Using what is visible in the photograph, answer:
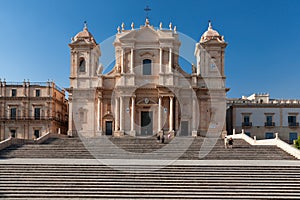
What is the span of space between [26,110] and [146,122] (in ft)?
54.8

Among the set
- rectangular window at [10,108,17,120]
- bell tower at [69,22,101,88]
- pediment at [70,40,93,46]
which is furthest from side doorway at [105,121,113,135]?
rectangular window at [10,108,17,120]

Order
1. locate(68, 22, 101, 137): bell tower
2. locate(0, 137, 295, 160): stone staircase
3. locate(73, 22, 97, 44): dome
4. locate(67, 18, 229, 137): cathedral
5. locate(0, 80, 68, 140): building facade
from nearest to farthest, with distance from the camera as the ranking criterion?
locate(0, 137, 295, 160): stone staircase → locate(67, 18, 229, 137): cathedral → locate(68, 22, 101, 137): bell tower → locate(73, 22, 97, 44): dome → locate(0, 80, 68, 140): building facade

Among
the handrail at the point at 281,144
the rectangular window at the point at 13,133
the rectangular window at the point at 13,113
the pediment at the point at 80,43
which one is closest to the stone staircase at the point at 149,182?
the handrail at the point at 281,144

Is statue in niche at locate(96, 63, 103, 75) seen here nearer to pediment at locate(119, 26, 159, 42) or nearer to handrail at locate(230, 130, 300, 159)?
pediment at locate(119, 26, 159, 42)

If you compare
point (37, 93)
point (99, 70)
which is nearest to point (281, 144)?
point (99, 70)

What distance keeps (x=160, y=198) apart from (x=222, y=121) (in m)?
25.3

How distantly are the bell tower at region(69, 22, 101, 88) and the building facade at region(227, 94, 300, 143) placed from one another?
18.8 metres

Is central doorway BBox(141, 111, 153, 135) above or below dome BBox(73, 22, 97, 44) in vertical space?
below

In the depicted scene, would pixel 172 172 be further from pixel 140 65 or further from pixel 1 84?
pixel 1 84

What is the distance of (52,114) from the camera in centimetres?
4591

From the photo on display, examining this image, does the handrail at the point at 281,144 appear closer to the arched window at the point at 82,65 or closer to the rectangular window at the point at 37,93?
the arched window at the point at 82,65

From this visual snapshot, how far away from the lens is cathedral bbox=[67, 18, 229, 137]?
38.3m

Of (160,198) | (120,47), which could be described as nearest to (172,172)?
(160,198)

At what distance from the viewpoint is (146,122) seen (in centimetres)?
3900
